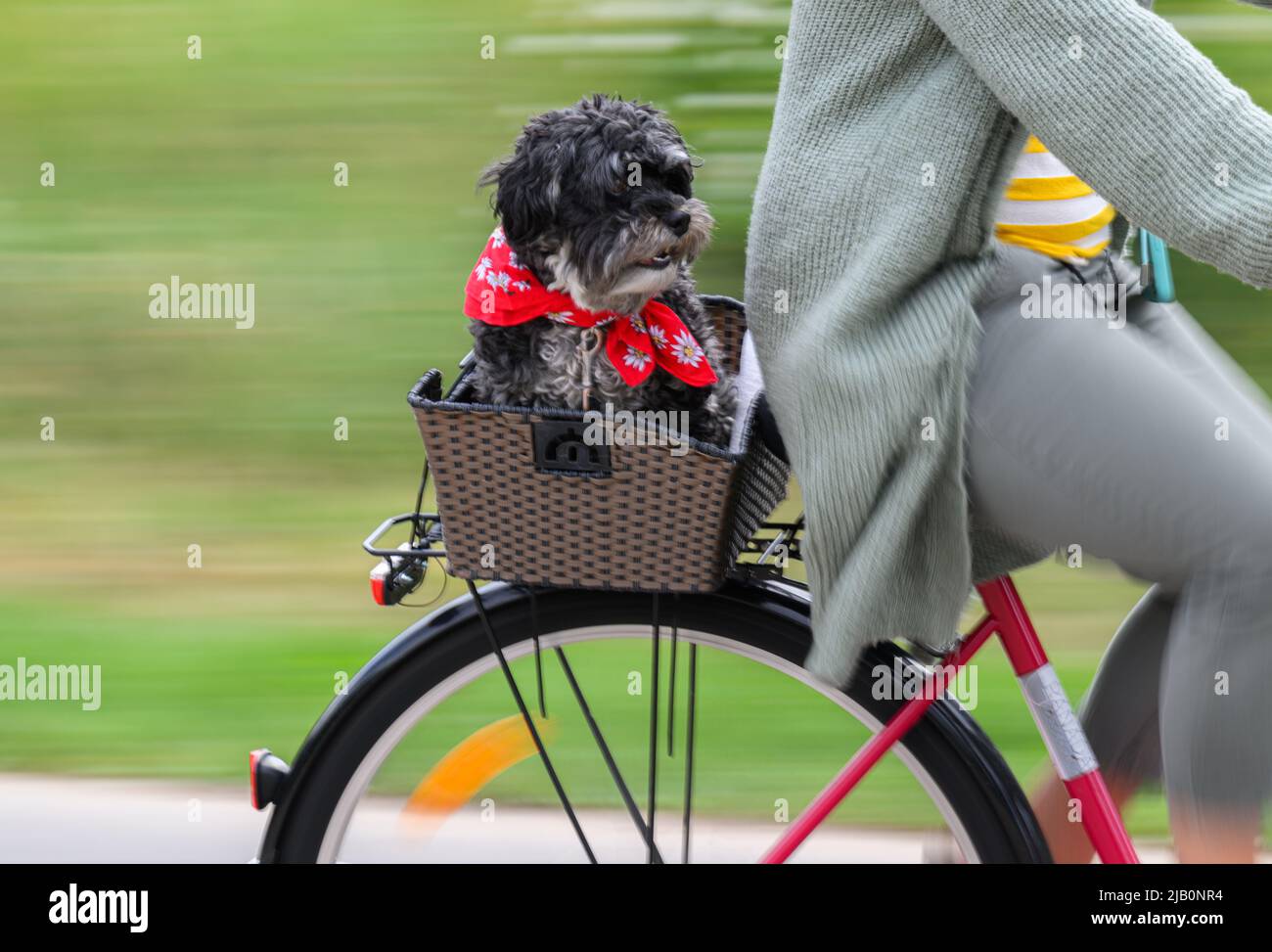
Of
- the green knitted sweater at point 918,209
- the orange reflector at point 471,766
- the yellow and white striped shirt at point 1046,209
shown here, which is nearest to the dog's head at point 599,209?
the green knitted sweater at point 918,209

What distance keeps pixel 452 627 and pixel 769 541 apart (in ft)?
1.30

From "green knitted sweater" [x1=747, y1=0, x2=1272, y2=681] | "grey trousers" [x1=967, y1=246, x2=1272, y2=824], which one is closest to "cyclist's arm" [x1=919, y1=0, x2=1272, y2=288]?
"green knitted sweater" [x1=747, y1=0, x2=1272, y2=681]

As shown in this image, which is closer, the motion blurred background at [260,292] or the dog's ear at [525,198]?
the dog's ear at [525,198]

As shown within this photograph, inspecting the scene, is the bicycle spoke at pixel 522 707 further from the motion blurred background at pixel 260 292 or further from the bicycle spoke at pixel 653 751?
the motion blurred background at pixel 260 292

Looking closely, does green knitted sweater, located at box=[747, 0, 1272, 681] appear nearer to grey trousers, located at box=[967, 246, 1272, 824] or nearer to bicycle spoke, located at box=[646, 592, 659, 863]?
grey trousers, located at box=[967, 246, 1272, 824]

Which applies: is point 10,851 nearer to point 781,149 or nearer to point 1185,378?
point 781,149

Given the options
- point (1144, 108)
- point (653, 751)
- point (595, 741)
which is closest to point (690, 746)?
point (653, 751)

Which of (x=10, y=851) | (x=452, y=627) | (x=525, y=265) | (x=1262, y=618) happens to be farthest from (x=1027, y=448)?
(x=10, y=851)

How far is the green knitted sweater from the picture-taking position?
4.73ft

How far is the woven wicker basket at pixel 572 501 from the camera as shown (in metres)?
1.65

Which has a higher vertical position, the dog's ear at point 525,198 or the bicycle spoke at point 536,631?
the dog's ear at point 525,198

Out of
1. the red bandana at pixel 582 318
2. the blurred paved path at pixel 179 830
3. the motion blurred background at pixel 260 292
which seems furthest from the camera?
the motion blurred background at pixel 260 292

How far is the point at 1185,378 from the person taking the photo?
1594 mm

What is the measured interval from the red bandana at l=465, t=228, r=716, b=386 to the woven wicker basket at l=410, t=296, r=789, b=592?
0.36ft
